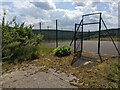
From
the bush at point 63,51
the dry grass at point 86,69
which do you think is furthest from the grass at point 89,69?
the bush at point 63,51

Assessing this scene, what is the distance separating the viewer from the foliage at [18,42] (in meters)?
12.2

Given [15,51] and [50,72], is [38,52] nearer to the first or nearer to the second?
[15,51]

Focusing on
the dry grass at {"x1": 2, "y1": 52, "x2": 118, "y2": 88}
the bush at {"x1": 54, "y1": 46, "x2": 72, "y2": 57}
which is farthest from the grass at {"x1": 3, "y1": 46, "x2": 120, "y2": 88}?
the bush at {"x1": 54, "y1": 46, "x2": 72, "y2": 57}

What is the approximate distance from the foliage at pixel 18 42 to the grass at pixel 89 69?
785 mm

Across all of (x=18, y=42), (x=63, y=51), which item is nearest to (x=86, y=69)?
(x=63, y=51)

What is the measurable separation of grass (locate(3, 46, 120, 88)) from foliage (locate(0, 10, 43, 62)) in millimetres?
785

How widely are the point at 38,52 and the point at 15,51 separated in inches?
45.4

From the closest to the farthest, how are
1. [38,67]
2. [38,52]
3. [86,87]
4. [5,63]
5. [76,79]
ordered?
1. [86,87]
2. [76,79]
3. [38,67]
4. [5,63]
5. [38,52]

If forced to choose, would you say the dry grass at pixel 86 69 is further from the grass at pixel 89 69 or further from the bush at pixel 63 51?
the bush at pixel 63 51

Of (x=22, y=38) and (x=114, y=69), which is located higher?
(x=22, y=38)

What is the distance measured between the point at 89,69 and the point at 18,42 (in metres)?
5.24

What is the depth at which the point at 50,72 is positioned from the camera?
9336 millimetres

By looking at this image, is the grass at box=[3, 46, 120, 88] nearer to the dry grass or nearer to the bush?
the dry grass

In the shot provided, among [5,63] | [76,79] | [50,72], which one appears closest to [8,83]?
[50,72]
